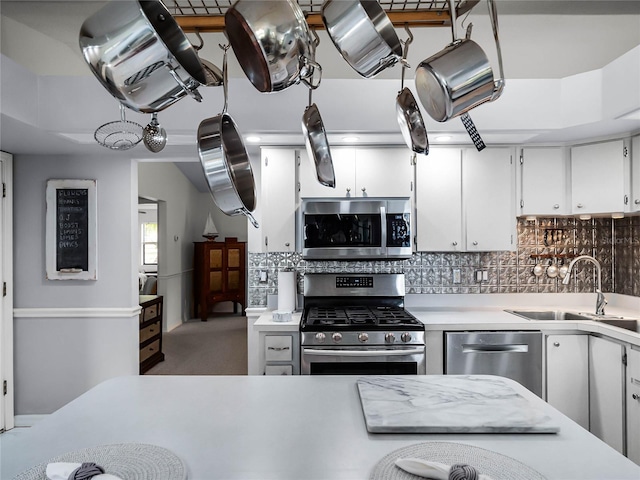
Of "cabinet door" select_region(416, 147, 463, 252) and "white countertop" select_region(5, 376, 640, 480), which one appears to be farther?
"cabinet door" select_region(416, 147, 463, 252)

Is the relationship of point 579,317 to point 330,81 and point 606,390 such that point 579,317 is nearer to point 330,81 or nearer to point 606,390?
point 606,390

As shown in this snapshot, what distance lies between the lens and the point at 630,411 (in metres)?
2.45

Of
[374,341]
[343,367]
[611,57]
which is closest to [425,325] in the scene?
[374,341]

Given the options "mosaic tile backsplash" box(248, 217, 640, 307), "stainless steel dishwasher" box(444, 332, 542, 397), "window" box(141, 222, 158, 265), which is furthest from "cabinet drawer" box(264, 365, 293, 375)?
"window" box(141, 222, 158, 265)

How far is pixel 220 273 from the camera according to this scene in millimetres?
7430

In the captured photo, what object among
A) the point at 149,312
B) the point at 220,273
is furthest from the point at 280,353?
the point at 220,273

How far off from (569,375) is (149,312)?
4037mm

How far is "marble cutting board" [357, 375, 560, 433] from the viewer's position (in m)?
1.13

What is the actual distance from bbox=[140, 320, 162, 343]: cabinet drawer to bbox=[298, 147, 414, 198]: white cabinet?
255 centimetres

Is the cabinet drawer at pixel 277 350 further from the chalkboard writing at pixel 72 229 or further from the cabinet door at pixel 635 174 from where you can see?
the cabinet door at pixel 635 174

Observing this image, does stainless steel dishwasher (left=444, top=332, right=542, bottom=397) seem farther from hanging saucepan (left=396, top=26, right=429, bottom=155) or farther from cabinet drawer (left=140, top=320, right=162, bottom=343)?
cabinet drawer (left=140, top=320, right=162, bottom=343)

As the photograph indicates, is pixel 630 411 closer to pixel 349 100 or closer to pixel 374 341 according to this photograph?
pixel 374 341

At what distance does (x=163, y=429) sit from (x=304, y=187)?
2208mm

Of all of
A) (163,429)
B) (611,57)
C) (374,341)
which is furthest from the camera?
(611,57)
